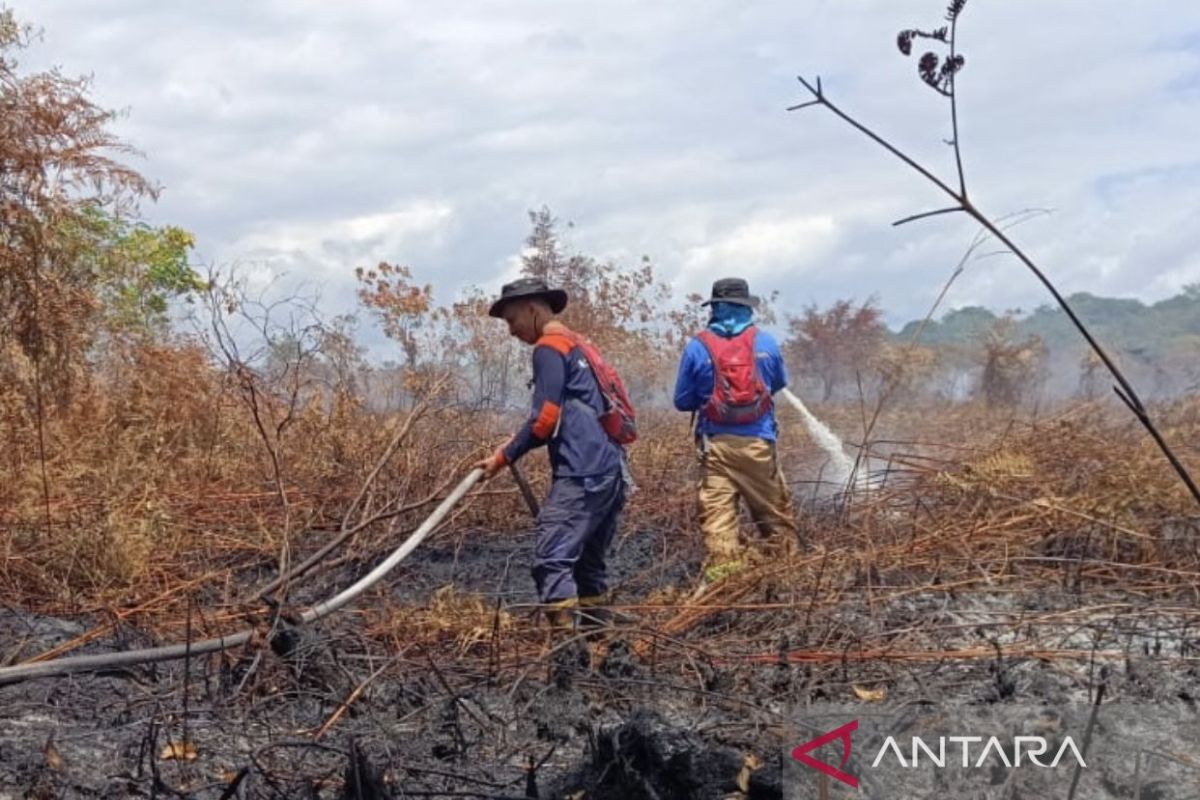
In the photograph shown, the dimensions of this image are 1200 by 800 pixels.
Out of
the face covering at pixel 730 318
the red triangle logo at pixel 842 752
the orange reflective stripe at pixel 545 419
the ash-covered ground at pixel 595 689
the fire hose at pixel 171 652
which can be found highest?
the face covering at pixel 730 318

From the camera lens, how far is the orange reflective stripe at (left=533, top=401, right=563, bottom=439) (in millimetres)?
5504

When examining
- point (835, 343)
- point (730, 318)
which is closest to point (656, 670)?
point (730, 318)

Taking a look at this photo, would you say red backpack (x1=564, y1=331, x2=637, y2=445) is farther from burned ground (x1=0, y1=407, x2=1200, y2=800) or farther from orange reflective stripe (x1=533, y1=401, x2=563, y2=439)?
burned ground (x1=0, y1=407, x2=1200, y2=800)

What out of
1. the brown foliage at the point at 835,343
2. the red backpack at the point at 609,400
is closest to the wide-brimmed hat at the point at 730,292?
the red backpack at the point at 609,400

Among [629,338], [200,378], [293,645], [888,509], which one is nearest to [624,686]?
[293,645]

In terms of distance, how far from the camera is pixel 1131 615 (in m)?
5.26

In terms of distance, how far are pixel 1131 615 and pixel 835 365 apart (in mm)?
26564

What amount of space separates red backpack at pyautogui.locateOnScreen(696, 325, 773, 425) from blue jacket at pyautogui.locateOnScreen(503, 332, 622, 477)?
1204 mm

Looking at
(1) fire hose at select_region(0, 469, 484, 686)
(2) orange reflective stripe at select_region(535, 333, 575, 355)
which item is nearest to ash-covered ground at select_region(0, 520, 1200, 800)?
(1) fire hose at select_region(0, 469, 484, 686)

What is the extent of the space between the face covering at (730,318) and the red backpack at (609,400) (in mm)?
1233

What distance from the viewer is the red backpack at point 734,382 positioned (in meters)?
Answer: 6.69

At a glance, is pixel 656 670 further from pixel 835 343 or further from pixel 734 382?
pixel 835 343

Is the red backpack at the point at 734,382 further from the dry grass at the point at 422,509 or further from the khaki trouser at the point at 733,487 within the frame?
the dry grass at the point at 422,509

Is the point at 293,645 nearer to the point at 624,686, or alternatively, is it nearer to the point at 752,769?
the point at 624,686
